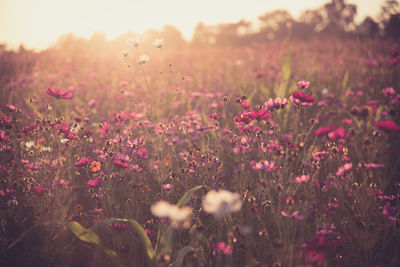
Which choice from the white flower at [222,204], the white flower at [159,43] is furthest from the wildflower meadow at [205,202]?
the white flower at [159,43]

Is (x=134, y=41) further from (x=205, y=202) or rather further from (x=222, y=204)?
(x=222, y=204)

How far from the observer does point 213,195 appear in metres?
1.12

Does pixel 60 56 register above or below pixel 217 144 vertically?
above

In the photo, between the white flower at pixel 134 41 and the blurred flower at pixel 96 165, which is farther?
the white flower at pixel 134 41

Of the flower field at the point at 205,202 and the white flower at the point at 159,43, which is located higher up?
the white flower at the point at 159,43

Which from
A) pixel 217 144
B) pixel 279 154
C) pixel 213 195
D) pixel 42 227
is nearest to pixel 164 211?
pixel 213 195

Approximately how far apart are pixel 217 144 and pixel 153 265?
5.25ft

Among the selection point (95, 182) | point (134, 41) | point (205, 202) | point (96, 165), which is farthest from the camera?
point (134, 41)

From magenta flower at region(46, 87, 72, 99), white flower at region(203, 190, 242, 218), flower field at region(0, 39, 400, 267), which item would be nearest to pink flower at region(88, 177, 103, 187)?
flower field at region(0, 39, 400, 267)

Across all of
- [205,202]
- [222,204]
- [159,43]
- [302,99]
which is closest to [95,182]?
[205,202]

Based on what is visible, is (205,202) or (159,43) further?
(159,43)

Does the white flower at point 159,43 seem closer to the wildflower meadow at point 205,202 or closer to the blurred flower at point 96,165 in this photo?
the wildflower meadow at point 205,202

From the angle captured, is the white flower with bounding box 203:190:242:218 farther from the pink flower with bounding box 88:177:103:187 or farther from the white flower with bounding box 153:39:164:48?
the white flower with bounding box 153:39:164:48

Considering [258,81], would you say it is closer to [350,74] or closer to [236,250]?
[350,74]
